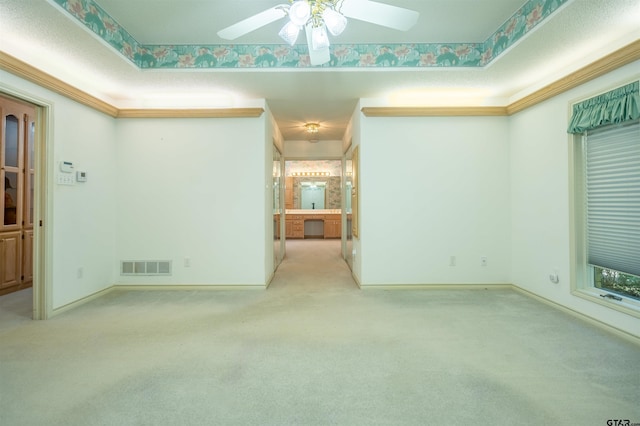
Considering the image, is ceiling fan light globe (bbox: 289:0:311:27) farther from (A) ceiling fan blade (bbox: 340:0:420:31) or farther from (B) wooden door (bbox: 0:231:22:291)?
(B) wooden door (bbox: 0:231:22:291)

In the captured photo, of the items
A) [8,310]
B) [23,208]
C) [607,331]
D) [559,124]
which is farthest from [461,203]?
[23,208]

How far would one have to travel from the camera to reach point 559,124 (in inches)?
120

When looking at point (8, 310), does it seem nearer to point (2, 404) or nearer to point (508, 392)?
point (2, 404)

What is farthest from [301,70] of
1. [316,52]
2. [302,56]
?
[316,52]

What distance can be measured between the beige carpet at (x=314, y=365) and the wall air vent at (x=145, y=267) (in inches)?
24.1

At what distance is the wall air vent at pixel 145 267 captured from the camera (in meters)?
Answer: 3.84

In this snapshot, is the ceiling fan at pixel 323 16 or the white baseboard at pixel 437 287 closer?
the ceiling fan at pixel 323 16

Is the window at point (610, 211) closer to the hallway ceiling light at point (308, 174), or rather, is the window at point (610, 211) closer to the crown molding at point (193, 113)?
the crown molding at point (193, 113)

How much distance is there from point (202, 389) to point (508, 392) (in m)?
1.75

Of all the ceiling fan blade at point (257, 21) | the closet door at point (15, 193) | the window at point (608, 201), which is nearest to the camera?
the ceiling fan blade at point (257, 21)

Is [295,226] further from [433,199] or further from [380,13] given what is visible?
[380,13]

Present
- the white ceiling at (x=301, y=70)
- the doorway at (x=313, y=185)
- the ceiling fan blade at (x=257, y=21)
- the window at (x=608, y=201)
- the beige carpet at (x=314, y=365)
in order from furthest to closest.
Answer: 1. the doorway at (x=313, y=185)
2. the window at (x=608, y=201)
3. the white ceiling at (x=301, y=70)
4. the ceiling fan blade at (x=257, y=21)
5. the beige carpet at (x=314, y=365)

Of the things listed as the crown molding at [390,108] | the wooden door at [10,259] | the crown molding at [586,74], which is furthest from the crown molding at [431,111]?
the wooden door at [10,259]

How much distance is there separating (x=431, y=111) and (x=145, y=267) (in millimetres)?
4117
